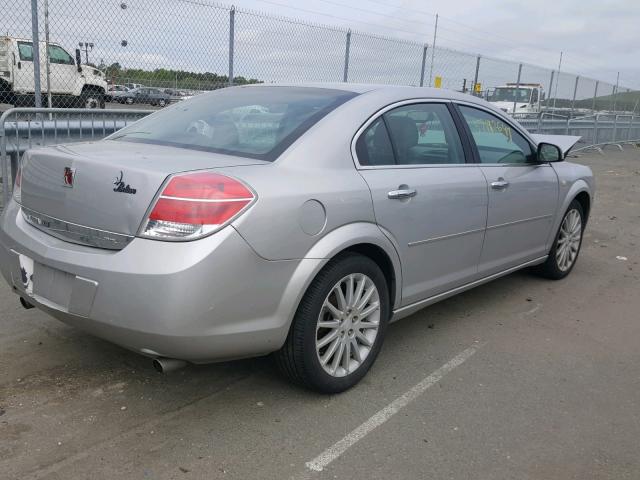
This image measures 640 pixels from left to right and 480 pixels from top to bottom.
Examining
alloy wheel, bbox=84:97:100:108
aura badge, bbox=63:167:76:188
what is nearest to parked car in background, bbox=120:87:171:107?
alloy wheel, bbox=84:97:100:108

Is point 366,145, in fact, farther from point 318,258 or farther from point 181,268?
point 181,268

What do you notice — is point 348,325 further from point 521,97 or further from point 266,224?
point 521,97

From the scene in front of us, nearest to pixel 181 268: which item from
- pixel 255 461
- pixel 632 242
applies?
pixel 255 461

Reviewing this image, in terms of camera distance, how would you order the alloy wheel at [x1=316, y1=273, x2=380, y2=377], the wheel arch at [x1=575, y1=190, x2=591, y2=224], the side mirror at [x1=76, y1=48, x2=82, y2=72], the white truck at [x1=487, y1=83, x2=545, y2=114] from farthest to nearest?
the white truck at [x1=487, y1=83, x2=545, y2=114]
the side mirror at [x1=76, y1=48, x2=82, y2=72]
the wheel arch at [x1=575, y1=190, x2=591, y2=224]
the alloy wheel at [x1=316, y1=273, x2=380, y2=377]

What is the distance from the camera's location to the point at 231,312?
8.53 ft

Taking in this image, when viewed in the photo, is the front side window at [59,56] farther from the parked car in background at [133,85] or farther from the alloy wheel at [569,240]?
the alloy wheel at [569,240]

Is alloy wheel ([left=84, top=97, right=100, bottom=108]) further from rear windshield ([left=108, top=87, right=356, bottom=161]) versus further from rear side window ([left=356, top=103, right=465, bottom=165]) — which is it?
rear side window ([left=356, top=103, right=465, bottom=165])

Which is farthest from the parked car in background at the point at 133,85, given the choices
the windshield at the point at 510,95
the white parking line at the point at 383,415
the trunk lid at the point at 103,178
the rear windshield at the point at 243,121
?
the windshield at the point at 510,95

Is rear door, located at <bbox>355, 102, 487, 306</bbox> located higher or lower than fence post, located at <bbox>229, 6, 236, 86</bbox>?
lower

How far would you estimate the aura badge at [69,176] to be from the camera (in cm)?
278

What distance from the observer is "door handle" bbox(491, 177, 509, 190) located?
13.4 ft

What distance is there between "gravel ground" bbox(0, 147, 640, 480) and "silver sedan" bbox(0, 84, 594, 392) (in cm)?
31

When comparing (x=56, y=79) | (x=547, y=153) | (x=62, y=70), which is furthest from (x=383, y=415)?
(x=56, y=79)

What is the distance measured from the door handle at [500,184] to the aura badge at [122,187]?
2445 mm
